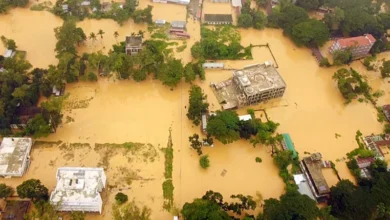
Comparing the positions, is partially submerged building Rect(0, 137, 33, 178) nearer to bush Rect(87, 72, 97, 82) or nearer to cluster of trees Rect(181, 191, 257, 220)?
bush Rect(87, 72, 97, 82)

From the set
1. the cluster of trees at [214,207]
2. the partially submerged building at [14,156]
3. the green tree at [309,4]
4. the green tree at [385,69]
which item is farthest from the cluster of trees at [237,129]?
the green tree at [309,4]

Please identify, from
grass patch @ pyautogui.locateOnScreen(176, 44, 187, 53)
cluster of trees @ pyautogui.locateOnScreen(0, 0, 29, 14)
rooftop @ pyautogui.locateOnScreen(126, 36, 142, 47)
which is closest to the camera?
rooftop @ pyautogui.locateOnScreen(126, 36, 142, 47)

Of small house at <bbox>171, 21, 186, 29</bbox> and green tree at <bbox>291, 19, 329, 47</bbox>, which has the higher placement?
small house at <bbox>171, 21, 186, 29</bbox>

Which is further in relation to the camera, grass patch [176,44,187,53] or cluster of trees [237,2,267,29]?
cluster of trees [237,2,267,29]

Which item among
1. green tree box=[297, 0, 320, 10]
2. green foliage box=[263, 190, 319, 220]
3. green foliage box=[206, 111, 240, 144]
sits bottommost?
green foliage box=[263, 190, 319, 220]

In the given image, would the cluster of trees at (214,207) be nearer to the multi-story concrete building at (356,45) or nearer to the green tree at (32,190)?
the green tree at (32,190)

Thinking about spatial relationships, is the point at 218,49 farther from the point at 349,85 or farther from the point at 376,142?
the point at 376,142

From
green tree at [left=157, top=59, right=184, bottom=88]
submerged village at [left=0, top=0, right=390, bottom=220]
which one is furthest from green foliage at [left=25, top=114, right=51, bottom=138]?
green tree at [left=157, top=59, right=184, bottom=88]
